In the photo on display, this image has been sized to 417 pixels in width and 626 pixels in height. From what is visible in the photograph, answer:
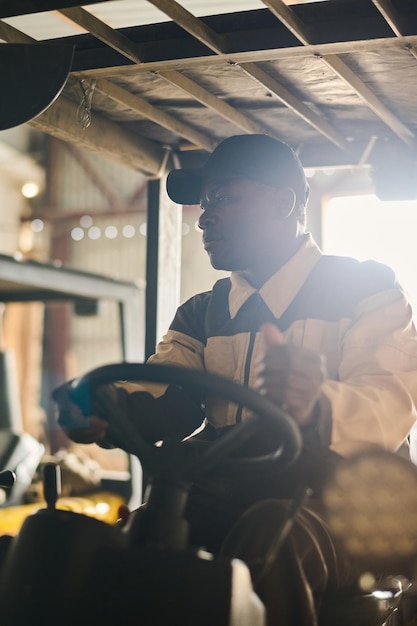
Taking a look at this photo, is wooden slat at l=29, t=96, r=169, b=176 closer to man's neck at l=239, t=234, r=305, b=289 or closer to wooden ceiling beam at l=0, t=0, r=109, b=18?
wooden ceiling beam at l=0, t=0, r=109, b=18

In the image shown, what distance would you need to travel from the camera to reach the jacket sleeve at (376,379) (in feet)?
6.75

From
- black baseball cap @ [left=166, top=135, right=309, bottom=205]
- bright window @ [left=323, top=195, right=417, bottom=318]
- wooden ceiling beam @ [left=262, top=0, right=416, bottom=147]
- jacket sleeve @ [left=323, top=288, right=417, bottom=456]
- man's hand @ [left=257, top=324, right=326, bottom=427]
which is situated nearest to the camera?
man's hand @ [left=257, top=324, right=326, bottom=427]

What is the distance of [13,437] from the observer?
5.57 m

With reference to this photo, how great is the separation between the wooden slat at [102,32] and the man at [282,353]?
15.9 inches

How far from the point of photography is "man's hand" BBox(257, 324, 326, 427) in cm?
179

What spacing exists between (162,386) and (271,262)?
488 mm

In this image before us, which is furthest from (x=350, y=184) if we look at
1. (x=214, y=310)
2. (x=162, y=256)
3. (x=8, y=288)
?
(x=214, y=310)

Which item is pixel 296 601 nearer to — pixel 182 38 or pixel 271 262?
pixel 271 262

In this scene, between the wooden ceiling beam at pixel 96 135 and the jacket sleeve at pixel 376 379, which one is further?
the wooden ceiling beam at pixel 96 135

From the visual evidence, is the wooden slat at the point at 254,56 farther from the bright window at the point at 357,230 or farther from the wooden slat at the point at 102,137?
the bright window at the point at 357,230

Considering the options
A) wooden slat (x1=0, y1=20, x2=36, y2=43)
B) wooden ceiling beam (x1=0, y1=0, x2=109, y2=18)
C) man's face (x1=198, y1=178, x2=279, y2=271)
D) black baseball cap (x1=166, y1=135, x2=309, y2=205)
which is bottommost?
man's face (x1=198, y1=178, x2=279, y2=271)

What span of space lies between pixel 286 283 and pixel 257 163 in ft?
1.18

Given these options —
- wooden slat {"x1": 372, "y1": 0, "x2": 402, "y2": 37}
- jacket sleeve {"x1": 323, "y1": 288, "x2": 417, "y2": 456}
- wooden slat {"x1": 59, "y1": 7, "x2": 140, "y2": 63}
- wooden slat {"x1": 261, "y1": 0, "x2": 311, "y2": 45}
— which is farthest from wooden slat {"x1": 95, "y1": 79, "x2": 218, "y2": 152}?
jacket sleeve {"x1": 323, "y1": 288, "x2": 417, "y2": 456}

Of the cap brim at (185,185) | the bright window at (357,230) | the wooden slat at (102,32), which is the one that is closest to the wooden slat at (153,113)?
the wooden slat at (102,32)
